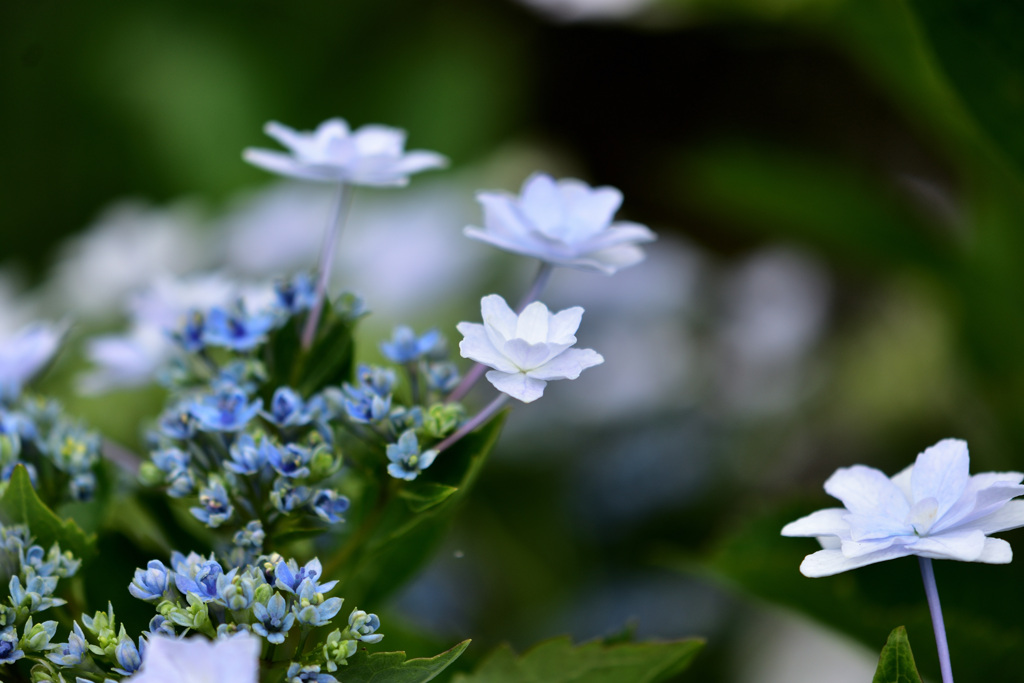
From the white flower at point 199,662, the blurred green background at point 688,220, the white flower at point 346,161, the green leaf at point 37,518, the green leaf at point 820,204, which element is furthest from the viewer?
the green leaf at point 820,204

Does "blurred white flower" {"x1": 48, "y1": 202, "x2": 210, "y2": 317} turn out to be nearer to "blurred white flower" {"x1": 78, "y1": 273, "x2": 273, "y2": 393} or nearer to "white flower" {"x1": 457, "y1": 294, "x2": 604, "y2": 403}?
"blurred white flower" {"x1": 78, "y1": 273, "x2": 273, "y2": 393}

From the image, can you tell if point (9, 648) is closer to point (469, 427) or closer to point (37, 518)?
point (37, 518)

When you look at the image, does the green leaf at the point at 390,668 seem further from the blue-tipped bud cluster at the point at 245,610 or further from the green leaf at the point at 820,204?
the green leaf at the point at 820,204

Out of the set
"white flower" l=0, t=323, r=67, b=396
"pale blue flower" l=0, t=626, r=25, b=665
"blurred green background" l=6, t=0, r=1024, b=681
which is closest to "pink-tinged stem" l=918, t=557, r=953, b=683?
"blurred green background" l=6, t=0, r=1024, b=681

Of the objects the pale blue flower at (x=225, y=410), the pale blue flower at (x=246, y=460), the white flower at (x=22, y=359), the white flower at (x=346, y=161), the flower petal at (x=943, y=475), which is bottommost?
the white flower at (x=22, y=359)

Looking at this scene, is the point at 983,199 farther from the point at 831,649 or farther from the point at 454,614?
the point at 454,614

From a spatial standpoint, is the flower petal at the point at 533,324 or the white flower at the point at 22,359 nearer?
the flower petal at the point at 533,324

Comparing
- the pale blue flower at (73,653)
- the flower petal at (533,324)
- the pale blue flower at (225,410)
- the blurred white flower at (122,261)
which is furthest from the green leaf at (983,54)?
the blurred white flower at (122,261)
